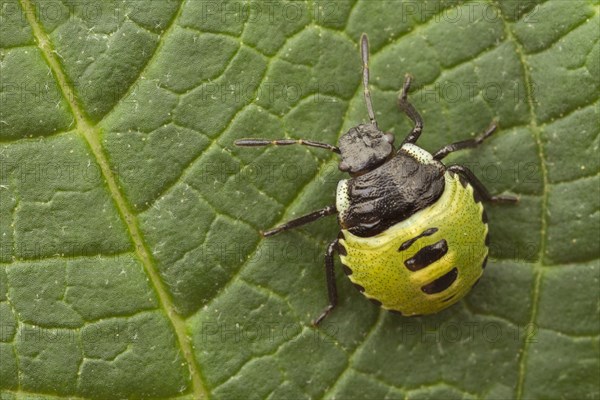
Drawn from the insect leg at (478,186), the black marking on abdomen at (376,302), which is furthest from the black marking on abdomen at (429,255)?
the insect leg at (478,186)

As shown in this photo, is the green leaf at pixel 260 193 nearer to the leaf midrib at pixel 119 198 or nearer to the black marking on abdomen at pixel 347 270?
the leaf midrib at pixel 119 198

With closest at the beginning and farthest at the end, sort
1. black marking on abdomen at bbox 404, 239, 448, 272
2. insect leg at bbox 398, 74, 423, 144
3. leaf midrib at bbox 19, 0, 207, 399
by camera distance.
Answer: black marking on abdomen at bbox 404, 239, 448, 272 → leaf midrib at bbox 19, 0, 207, 399 → insect leg at bbox 398, 74, 423, 144

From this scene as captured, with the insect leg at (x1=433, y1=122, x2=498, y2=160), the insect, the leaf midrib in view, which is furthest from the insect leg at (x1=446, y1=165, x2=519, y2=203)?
the leaf midrib

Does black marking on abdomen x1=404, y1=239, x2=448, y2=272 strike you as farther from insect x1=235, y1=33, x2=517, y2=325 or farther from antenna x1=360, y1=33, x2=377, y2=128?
antenna x1=360, y1=33, x2=377, y2=128

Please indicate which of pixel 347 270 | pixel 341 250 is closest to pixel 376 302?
pixel 347 270

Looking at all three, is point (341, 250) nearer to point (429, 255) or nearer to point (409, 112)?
point (429, 255)
